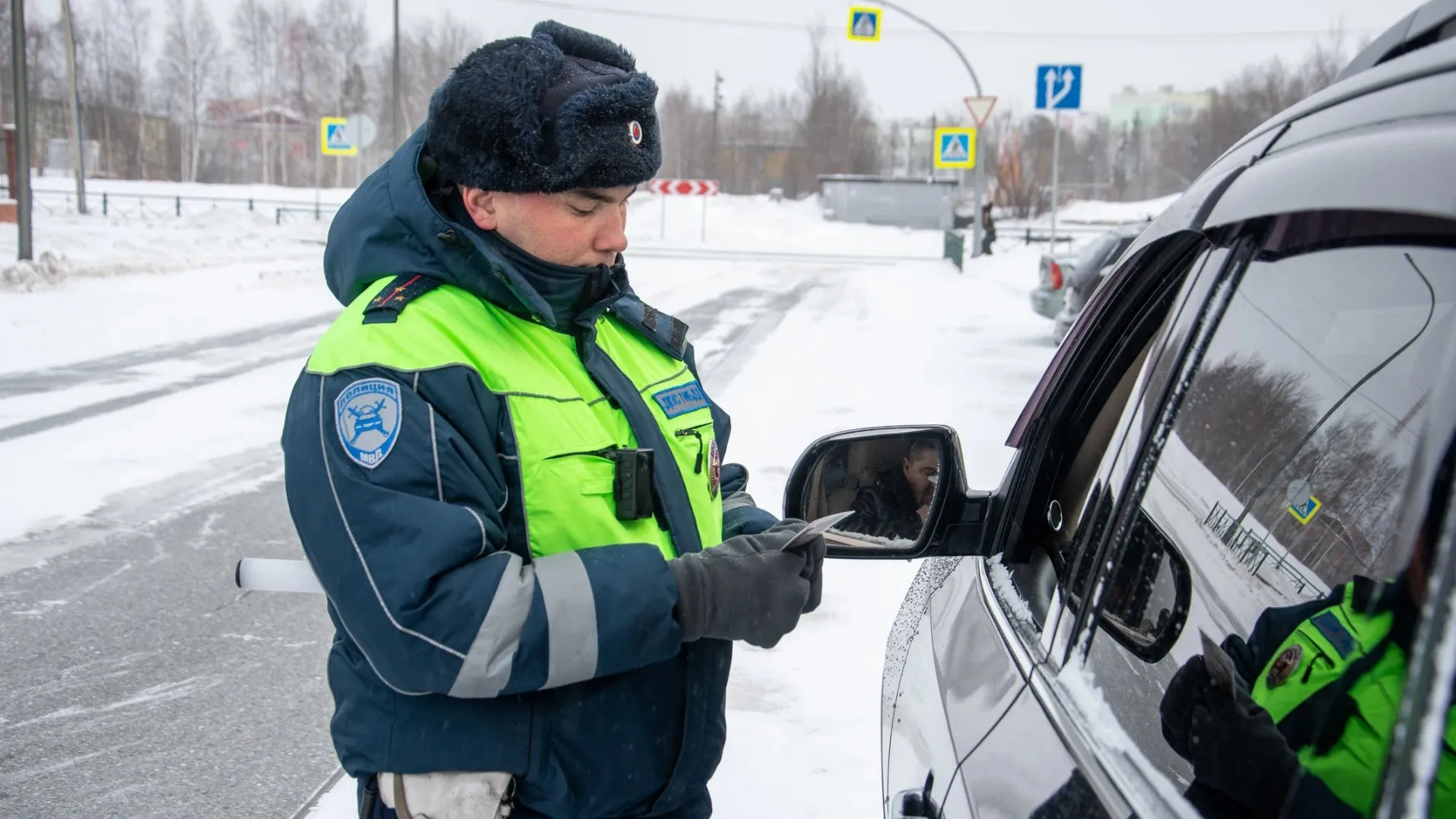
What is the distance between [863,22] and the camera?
76.7 ft

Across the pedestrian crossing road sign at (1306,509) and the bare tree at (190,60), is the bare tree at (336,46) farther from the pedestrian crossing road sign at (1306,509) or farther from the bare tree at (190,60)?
the pedestrian crossing road sign at (1306,509)

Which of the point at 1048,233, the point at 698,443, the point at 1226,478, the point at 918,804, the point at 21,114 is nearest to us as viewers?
the point at 1226,478

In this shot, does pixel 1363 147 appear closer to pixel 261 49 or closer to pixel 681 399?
pixel 681 399

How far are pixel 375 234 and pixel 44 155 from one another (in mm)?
79202

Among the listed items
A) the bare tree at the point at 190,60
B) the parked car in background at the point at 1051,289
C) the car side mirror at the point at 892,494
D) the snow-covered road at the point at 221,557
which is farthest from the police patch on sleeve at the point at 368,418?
the bare tree at the point at 190,60

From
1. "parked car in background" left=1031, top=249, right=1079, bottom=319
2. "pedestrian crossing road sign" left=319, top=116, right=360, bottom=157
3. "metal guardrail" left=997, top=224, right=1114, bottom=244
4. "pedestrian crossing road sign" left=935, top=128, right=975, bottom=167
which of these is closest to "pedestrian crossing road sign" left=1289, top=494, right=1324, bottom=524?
"parked car in background" left=1031, top=249, right=1079, bottom=319

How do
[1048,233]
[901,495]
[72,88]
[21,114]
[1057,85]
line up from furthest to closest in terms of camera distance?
1. [1048,233]
2. [72,88]
3. [1057,85]
4. [21,114]
5. [901,495]

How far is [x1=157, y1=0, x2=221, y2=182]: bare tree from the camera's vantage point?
73062 millimetres

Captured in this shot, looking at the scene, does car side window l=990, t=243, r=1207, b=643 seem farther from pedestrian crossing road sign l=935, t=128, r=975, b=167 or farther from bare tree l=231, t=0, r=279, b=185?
bare tree l=231, t=0, r=279, b=185

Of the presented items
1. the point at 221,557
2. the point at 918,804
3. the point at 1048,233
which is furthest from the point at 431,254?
the point at 1048,233

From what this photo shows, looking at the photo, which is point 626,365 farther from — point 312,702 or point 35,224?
point 35,224

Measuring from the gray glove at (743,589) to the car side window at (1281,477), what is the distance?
1.43 feet

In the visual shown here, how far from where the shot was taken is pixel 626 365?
190 cm

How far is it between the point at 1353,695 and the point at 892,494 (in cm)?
109
